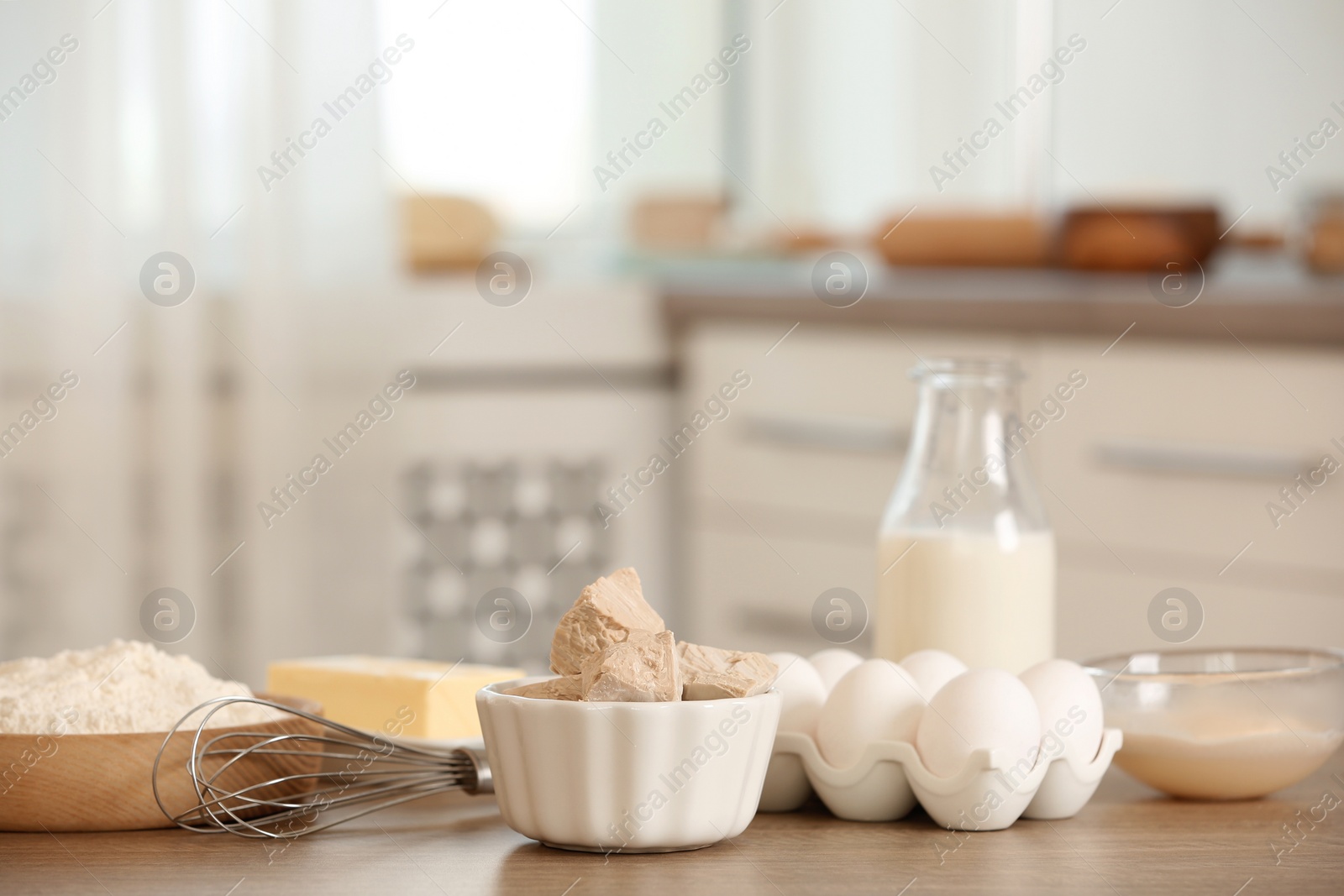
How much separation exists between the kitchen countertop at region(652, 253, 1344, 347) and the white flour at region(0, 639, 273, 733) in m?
1.24

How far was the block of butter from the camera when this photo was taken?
0.82 meters

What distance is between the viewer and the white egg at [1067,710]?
0.72 meters

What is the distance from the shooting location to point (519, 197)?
8.62 ft

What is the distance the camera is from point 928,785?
0.70m

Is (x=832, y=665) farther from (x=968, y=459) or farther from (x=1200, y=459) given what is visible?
(x=1200, y=459)

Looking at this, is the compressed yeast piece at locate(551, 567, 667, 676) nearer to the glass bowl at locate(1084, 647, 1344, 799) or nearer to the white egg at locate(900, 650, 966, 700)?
the white egg at locate(900, 650, 966, 700)

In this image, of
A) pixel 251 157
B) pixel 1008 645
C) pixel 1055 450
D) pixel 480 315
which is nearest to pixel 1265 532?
pixel 1055 450

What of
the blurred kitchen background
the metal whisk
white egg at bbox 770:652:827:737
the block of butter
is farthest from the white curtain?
white egg at bbox 770:652:827:737

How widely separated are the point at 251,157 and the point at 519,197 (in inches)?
26.2

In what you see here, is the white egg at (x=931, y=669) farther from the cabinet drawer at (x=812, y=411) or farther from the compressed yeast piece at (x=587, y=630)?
the cabinet drawer at (x=812, y=411)

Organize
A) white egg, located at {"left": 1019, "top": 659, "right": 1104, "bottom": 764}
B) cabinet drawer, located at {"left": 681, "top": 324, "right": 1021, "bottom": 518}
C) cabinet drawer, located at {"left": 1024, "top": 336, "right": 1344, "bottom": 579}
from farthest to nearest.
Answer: cabinet drawer, located at {"left": 681, "top": 324, "right": 1021, "bottom": 518} → cabinet drawer, located at {"left": 1024, "top": 336, "right": 1344, "bottom": 579} → white egg, located at {"left": 1019, "top": 659, "right": 1104, "bottom": 764}

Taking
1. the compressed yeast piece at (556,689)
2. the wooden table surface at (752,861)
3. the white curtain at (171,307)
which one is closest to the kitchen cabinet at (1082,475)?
the white curtain at (171,307)

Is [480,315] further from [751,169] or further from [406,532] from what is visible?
[751,169]

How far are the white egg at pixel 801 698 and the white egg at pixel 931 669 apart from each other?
5 cm
